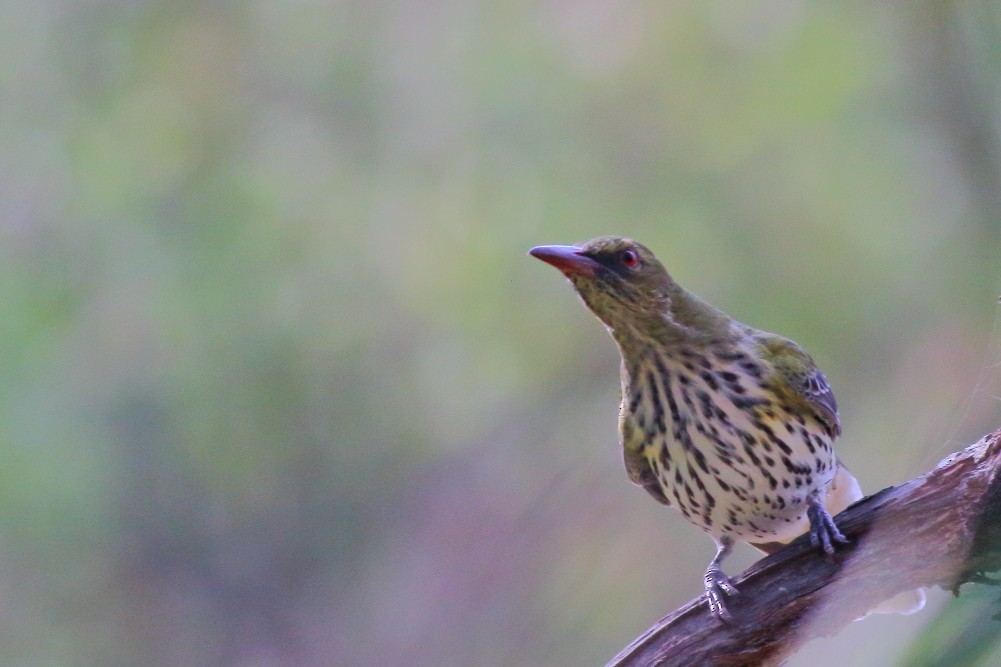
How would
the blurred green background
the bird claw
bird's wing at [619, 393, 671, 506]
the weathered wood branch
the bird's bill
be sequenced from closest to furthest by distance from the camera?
the weathered wood branch
the bird claw
the bird's bill
bird's wing at [619, 393, 671, 506]
the blurred green background

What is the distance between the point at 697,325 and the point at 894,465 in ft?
1.69

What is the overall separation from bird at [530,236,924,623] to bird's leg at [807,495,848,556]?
0.06 meters

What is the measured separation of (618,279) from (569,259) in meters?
0.09

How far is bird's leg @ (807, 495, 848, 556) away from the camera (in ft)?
3.71

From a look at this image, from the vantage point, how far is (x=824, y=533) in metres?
1.16

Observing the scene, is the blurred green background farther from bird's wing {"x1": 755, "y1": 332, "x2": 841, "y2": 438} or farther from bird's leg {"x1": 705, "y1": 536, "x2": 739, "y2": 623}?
bird's leg {"x1": 705, "y1": 536, "x2": 739, "y2": 623}

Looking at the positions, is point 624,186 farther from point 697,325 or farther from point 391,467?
point 391,467

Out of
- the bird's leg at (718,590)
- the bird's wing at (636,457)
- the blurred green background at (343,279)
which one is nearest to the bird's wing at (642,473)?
the bird's wing at (636,457)

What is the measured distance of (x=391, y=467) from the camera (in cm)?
211

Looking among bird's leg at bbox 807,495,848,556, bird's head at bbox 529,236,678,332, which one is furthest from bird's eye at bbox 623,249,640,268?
bird's leg at bbox 807,495,848,556

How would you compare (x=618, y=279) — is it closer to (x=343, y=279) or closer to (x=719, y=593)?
(x=719, y=593)

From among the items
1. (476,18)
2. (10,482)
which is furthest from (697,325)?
(10,482)

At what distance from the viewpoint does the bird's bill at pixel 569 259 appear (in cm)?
129

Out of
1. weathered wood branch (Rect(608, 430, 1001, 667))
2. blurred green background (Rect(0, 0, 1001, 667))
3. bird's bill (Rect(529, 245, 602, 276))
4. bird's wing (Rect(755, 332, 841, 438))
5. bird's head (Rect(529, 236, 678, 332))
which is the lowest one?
weathered wood branch (Rect(608, 430, 1001, 667))
